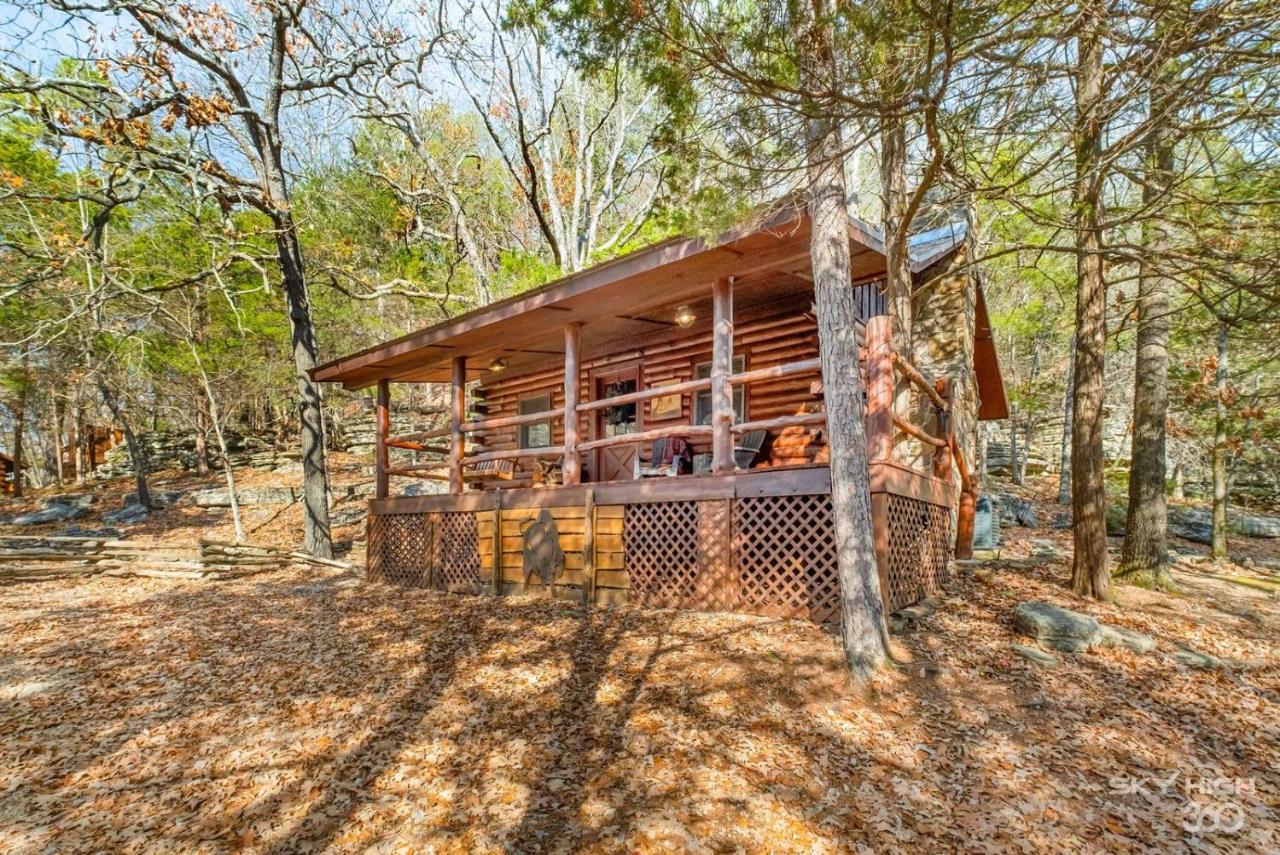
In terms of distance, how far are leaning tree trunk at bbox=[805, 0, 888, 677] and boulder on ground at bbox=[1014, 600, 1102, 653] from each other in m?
1.65

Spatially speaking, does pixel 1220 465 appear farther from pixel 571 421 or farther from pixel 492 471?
pixel 492 471

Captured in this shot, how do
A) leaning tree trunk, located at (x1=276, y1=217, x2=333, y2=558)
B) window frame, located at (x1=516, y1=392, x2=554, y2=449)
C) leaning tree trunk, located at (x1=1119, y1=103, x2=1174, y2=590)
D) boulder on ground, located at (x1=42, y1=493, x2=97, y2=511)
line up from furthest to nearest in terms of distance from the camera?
boulder on ground, located at (x1=42, y1=493, x2=97, y2=511) → window frame, located at (x1=516, y1=392, x2=554, y2=449) → leaning tree trunk, located at (x1=276, y1=217, x2=333, y2=558) → leaning tree trunk, located at (x1=1119, y1=103, x2=1174, y2=590)

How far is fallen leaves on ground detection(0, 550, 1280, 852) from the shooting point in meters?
3.11

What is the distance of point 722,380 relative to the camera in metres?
6.58

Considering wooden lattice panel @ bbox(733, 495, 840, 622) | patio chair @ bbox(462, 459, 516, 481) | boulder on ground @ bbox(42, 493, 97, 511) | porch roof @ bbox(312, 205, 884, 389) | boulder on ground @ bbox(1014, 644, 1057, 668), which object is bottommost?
boulder on ground @ bbox(1014, 644, 1057, 668)

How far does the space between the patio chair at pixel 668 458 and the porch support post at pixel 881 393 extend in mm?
3804

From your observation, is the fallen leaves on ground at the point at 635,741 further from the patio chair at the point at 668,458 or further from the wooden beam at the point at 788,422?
the patio chair at the point at 668,458

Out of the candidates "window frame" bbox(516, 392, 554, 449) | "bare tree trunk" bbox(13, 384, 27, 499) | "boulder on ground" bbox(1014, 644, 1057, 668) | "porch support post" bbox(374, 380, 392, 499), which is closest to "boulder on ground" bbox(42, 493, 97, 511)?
"bare tree trunk" bbox(13, 384, 27, 499)

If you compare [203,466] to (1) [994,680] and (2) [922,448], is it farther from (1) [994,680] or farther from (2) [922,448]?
(1) [994,680]

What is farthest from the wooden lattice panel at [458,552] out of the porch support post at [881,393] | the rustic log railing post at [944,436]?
the rustic log railing post at [944,436]

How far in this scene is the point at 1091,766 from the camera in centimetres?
347

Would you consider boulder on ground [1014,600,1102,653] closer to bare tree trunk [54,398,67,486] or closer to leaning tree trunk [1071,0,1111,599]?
leaning tree trunk [1071,0,1111,599]

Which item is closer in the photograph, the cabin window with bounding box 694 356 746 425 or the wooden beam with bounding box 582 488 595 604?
the wooden beam with bounding box 582 488 595 604

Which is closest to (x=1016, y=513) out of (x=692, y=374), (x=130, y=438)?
(x=692, y=374)
